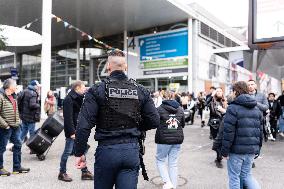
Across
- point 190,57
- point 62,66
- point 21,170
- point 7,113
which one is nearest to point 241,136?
point 7,113

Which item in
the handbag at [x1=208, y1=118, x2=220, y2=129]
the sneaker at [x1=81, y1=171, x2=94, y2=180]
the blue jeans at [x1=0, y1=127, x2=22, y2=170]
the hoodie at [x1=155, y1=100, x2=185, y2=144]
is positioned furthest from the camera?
the handbag at [x1=208, y1=118, x2=220, y2=129]

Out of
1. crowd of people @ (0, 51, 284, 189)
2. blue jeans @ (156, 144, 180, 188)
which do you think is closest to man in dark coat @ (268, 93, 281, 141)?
crowd of people @ (0, 51, 284, 189)

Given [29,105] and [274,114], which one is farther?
[274,114]

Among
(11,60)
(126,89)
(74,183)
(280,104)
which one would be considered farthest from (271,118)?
(11,60)

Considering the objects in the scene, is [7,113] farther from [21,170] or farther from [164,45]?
[164,45]

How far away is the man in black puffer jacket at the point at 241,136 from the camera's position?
388 centimetres

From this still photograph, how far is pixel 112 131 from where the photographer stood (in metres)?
2.62

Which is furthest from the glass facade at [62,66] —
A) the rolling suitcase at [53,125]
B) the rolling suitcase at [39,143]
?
the rolling suitcase at [39,143]

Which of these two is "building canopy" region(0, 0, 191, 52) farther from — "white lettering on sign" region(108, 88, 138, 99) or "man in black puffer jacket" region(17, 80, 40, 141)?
"white lettering on sign" region(108, 88, 138, 99)

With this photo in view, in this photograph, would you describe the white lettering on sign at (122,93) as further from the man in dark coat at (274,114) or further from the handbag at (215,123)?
the man in dark coat at (274,114)

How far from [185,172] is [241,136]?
97.2 inches

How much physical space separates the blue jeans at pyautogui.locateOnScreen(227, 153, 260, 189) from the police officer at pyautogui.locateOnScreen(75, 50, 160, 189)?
1.77 m

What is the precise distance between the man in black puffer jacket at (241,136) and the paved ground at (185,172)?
1294 mm

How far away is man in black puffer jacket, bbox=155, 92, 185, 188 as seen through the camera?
474 cm
